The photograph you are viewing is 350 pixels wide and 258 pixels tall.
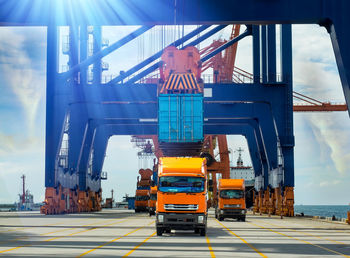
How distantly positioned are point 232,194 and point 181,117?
583cm

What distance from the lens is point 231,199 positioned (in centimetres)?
3481

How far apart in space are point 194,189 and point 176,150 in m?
11.6

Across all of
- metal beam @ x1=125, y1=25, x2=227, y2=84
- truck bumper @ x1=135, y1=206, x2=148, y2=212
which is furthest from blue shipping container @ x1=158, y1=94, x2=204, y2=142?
truck bumper @ x1=135, y1=206, x2=148, y2=212

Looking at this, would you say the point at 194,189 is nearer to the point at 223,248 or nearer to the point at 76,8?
the point at 223,248

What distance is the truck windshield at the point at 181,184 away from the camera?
21328 millimetres

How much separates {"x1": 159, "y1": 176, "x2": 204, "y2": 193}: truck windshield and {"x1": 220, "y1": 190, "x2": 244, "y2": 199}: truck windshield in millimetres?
13545

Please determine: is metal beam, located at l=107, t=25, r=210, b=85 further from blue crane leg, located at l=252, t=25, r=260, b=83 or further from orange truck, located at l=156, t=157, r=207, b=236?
orange truck, located at l=156, t=157, r=207, b=236

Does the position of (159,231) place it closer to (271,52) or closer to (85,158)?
(271,52)

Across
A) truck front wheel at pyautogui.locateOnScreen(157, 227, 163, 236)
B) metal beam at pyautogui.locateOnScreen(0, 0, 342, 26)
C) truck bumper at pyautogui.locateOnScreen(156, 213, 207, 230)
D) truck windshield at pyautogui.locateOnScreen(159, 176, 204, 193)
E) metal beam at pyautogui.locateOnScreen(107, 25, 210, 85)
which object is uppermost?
metal beam at pyautogui.locateOnScreen(107, 25, 210, 85)

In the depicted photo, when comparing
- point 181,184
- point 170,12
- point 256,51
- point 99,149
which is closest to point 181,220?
point 181,184

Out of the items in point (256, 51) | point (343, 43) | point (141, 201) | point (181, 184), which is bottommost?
point (141, 201)

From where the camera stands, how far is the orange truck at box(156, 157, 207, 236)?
831 inches

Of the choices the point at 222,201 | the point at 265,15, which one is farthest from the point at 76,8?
the point at 222,201

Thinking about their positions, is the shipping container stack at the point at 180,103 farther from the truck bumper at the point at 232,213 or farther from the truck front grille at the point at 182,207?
the truck front grille at the point at 182,207
